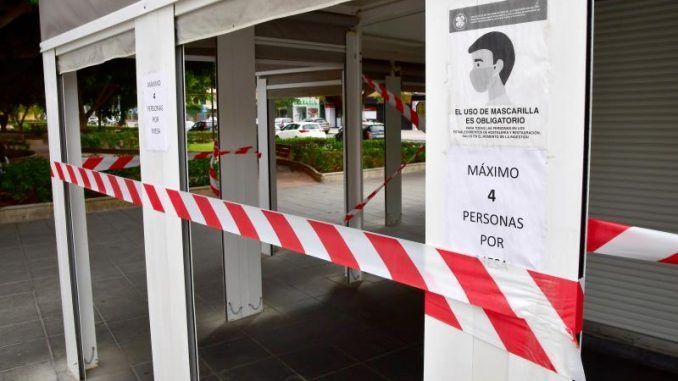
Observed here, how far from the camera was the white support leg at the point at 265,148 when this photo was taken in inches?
317

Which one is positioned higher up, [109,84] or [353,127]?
[109,84]

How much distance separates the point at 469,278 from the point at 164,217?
79.1 inches

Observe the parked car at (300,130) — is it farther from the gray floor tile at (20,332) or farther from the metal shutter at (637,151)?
the metal shutter at (637,151)

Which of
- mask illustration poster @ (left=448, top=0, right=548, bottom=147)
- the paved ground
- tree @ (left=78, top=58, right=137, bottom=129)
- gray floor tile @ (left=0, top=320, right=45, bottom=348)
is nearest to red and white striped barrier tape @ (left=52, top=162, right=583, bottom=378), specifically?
mask illustration poster @ (left=448, top=0, right=548, bottom=147)

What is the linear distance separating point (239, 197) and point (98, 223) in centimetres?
604

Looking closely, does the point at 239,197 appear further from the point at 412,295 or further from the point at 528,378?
the point at 528,378

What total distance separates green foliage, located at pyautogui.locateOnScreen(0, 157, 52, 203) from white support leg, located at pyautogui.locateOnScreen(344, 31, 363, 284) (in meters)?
7.65

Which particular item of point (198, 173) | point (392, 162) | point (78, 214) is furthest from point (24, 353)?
point (198, 173)

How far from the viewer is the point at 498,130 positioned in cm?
141

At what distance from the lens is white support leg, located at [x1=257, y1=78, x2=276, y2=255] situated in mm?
8047

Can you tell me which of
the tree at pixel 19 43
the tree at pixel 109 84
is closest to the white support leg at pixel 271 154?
the tree at pixel 19 43

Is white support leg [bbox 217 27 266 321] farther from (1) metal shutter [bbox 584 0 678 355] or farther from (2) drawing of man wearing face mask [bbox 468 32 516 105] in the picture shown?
(2) drawing of man wearing face mask [bbox 468 32 516 105]

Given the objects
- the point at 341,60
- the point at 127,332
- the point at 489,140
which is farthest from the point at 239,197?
the point at 489,140

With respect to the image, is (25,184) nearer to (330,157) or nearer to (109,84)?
(109,84)
